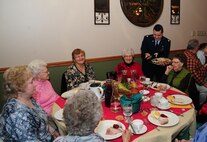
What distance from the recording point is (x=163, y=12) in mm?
4559

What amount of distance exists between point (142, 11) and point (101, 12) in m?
0.98

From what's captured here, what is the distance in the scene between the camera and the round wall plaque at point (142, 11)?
13.0ft

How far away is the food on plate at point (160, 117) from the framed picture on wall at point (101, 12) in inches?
92.7

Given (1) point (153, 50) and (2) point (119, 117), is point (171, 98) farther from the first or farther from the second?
(1) point (153, 50)

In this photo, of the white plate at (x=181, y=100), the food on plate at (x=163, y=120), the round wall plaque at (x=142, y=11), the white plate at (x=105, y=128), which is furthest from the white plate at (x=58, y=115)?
A: the round wall plaque at (x=142, y=11)

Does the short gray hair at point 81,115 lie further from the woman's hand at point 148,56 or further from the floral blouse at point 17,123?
the woman's hand at point 148,56

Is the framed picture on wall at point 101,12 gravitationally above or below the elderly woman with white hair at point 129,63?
above

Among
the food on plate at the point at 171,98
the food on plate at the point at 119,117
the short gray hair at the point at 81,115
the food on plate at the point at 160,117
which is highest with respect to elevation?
the short gray hair at the point at 81,115

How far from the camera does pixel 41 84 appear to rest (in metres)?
2.39

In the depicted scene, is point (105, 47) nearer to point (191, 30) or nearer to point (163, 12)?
point (163, 12)

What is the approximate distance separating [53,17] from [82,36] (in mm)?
580

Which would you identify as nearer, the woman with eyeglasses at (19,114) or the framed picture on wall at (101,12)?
the woman with eyeglasses at (19,114)

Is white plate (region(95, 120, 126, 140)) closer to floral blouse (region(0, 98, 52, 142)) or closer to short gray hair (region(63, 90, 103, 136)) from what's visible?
short gray hair (region(63, 90, 103, 136))

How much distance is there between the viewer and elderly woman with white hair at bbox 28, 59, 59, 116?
233cm
